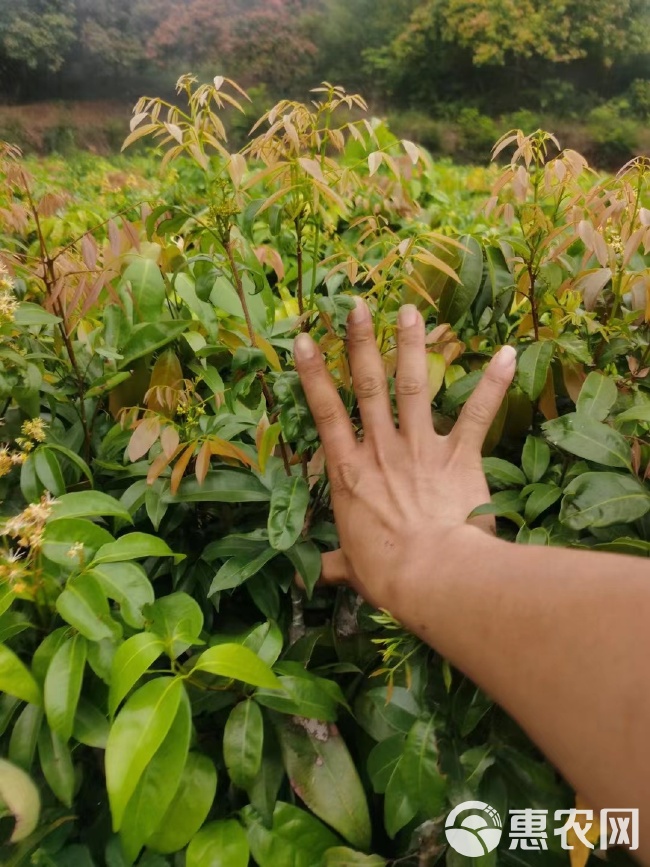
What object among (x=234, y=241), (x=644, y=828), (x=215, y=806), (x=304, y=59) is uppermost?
(x=304, y=59)

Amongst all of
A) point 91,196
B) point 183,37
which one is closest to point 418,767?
point 91,196

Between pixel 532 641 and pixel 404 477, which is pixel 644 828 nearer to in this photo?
pixel 532 641

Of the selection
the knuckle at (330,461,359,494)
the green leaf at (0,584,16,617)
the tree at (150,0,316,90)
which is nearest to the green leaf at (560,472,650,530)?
the knuckle at (330,461,359,494)

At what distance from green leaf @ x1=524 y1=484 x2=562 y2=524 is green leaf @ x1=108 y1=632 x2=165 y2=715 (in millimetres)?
384

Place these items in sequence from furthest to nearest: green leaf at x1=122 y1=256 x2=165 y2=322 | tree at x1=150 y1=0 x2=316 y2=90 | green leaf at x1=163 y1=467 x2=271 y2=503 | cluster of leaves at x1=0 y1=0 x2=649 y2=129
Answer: tree at x1=150 y1=0 x2=316 y2=90 → cluster of leaves at x1=0 y1=0 x2=649 y2=129 → green leaf at x1=122 y1=256 x2=165 y2=322 → green leaf at x1=163 y1=467 x2=271 y2=503

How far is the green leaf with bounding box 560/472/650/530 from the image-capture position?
0.58m

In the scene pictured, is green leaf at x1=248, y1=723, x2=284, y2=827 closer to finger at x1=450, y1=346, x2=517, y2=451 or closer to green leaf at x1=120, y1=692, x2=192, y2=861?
green leaf at x1=120, y1=692, x2=192, y2=861

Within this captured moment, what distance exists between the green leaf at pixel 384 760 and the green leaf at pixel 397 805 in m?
0.03

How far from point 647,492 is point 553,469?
4.1 inches

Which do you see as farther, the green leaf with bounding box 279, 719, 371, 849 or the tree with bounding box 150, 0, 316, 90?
the tree with bounding box 150, 0, 316, 90

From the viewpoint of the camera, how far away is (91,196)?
2699mm

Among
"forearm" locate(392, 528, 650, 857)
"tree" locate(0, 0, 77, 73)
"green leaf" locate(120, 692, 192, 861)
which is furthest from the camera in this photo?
"tree" locate(0, 0, 77, 73)

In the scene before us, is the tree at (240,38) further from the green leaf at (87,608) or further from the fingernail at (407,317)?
the green leaf at (87,608)

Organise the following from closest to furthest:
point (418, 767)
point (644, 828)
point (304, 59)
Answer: point (644, 828), point (418, 767), point (304, 59)
